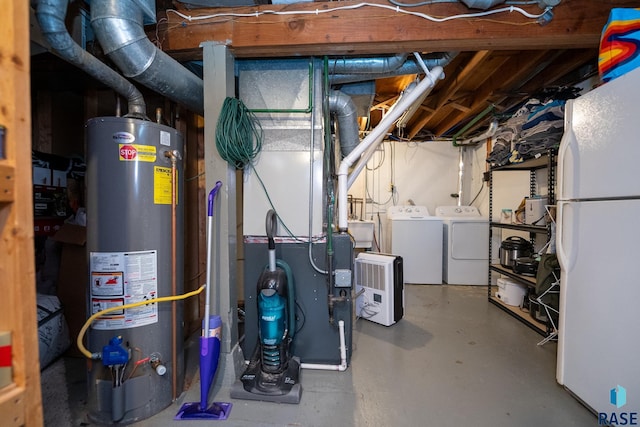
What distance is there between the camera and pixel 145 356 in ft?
4.63

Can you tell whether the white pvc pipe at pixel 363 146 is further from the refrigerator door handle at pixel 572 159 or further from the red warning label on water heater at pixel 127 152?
the red warning label on water heater at pixel 127 152

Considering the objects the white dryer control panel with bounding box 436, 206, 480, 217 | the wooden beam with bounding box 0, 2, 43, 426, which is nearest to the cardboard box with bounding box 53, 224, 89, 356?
the wooden beam with bounding box 0, 2, 43, 426

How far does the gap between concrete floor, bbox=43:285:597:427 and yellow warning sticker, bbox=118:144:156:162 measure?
4.52ft

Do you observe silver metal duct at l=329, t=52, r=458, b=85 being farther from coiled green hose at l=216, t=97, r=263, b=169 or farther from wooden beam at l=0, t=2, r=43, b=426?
wooden beam at l=0, t=2, r=43, b=426

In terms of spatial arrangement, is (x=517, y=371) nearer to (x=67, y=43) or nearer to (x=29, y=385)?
(x=29, y=385)

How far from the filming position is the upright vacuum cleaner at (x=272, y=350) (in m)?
1.54

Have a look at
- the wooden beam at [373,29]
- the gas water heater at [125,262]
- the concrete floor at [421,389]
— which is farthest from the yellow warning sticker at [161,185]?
the concrete floor at [421,389]

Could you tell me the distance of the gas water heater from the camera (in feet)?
4.43

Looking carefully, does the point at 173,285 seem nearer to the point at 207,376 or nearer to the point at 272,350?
the point at 207,376

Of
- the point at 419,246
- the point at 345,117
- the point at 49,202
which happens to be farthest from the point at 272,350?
the point at 419,246

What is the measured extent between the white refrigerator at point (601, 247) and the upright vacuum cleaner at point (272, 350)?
1595 mm

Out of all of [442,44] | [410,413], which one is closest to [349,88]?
[442,44]

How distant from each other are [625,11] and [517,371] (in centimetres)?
223

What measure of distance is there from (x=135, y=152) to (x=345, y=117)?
151 centimetres
